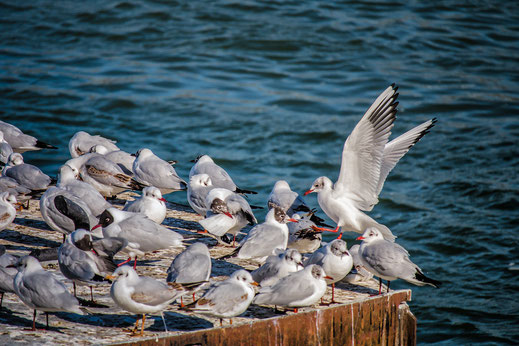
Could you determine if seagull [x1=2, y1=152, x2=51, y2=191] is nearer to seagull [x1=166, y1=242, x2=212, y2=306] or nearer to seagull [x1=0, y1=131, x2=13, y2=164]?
seagull [x1=0, y1=131, x2=13, y2=164]

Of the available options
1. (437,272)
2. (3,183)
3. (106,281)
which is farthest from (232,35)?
(106,281)

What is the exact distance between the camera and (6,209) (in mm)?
6203

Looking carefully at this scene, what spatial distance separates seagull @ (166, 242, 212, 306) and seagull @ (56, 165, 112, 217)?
1555mm

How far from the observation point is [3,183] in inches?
277

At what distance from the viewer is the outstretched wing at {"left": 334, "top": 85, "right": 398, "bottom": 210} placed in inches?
266

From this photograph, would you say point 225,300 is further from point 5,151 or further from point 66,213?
point 5,151

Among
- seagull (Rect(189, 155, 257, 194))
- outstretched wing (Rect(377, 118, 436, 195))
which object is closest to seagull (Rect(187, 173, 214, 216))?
seagull (Rect(189, 155, 257, 194))

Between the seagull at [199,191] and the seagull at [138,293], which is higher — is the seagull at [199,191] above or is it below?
below

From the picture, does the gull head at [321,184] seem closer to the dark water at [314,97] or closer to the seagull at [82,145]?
the dark water at [314,97]

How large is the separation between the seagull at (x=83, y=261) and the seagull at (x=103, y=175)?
2.46 metres

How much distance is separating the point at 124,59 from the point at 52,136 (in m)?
5.10

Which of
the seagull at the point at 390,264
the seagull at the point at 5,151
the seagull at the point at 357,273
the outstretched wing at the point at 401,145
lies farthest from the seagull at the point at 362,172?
the seagull at the point at 5,151

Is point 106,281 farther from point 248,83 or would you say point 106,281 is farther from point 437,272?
point 248,83

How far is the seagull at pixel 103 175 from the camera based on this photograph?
7.83 m
